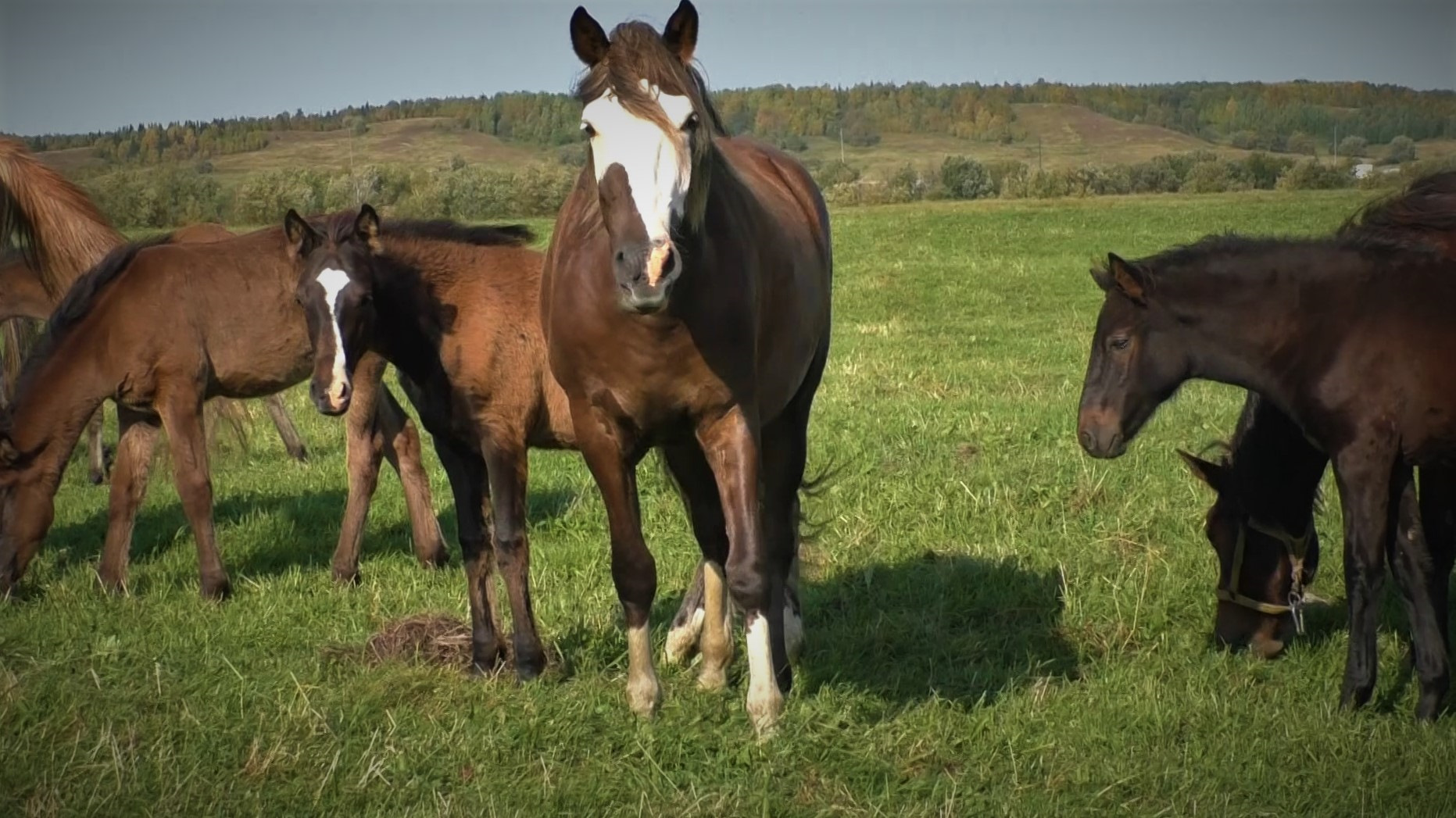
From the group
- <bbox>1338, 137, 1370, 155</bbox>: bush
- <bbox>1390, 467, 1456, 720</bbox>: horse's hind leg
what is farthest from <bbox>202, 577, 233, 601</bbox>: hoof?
<bbox>1338, 137, 1370, 155</bbox>: bush

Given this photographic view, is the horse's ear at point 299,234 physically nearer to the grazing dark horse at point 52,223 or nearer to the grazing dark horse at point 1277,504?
the grazing dark horse at point 52,223

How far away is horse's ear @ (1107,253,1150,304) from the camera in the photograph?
18.8 feet

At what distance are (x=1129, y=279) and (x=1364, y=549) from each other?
1.40 m

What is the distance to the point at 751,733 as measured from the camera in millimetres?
5043

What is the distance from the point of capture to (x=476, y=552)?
6.38m

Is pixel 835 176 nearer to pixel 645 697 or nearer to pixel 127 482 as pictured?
pixel 127 482

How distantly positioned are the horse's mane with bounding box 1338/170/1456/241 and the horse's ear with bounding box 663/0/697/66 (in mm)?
3128

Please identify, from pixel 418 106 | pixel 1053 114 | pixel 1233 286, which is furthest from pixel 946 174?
pixel 1053 114

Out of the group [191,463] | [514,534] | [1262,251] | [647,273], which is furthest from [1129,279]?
[191,463]

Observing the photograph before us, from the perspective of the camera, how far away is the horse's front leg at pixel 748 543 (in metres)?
4.98

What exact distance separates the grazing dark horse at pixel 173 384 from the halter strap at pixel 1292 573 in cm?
451

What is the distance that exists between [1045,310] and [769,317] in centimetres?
1660

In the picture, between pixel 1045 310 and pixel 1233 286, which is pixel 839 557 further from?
pixel 1045 310

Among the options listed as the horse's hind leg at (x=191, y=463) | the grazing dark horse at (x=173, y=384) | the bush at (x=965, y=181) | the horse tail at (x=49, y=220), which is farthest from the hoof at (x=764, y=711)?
the bush at (x=965, y=181)
